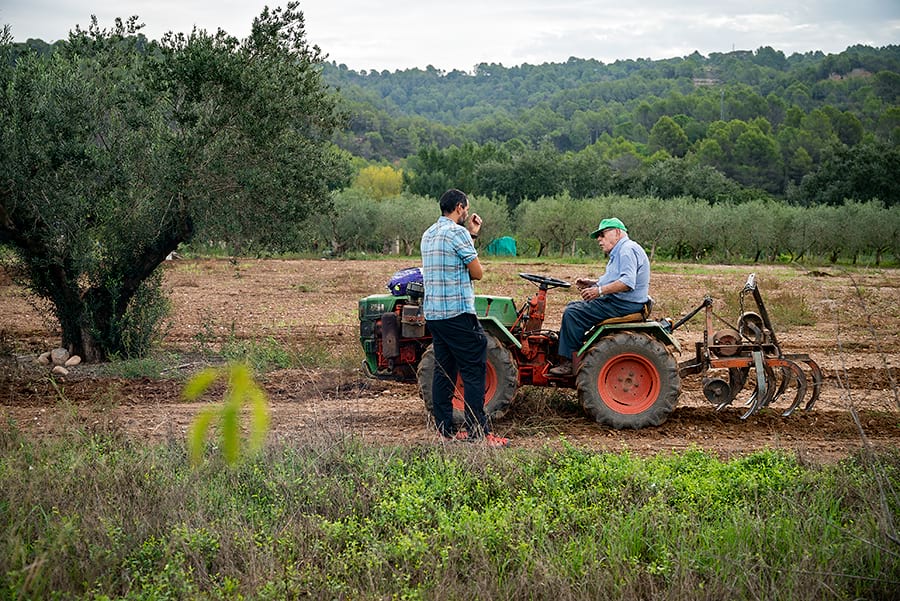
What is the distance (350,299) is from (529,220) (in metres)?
30.2

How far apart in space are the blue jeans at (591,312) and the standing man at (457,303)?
117cm

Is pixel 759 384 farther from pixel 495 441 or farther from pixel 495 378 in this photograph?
pixel 495 441

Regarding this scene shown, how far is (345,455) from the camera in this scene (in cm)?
594

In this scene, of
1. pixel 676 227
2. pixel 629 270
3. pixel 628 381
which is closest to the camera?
pixel 629 270

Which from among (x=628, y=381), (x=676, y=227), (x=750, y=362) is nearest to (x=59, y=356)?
(x=628, y=381)

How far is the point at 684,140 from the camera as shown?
94.8 metres

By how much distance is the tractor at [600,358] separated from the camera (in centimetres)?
748

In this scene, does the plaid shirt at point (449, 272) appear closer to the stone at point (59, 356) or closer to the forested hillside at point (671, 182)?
the forested hillside at point (671, 182)

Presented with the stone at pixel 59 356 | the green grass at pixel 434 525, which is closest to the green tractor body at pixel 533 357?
the green grass at pixel 434 525

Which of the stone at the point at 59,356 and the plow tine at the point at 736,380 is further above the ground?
the plow tine at the point at 736,380

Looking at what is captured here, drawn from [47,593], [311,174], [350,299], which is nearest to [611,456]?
[47,593]

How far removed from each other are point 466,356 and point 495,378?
0.89 meters

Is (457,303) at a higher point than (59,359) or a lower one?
higher

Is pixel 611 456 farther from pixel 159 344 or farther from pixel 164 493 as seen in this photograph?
pixel 159 344
